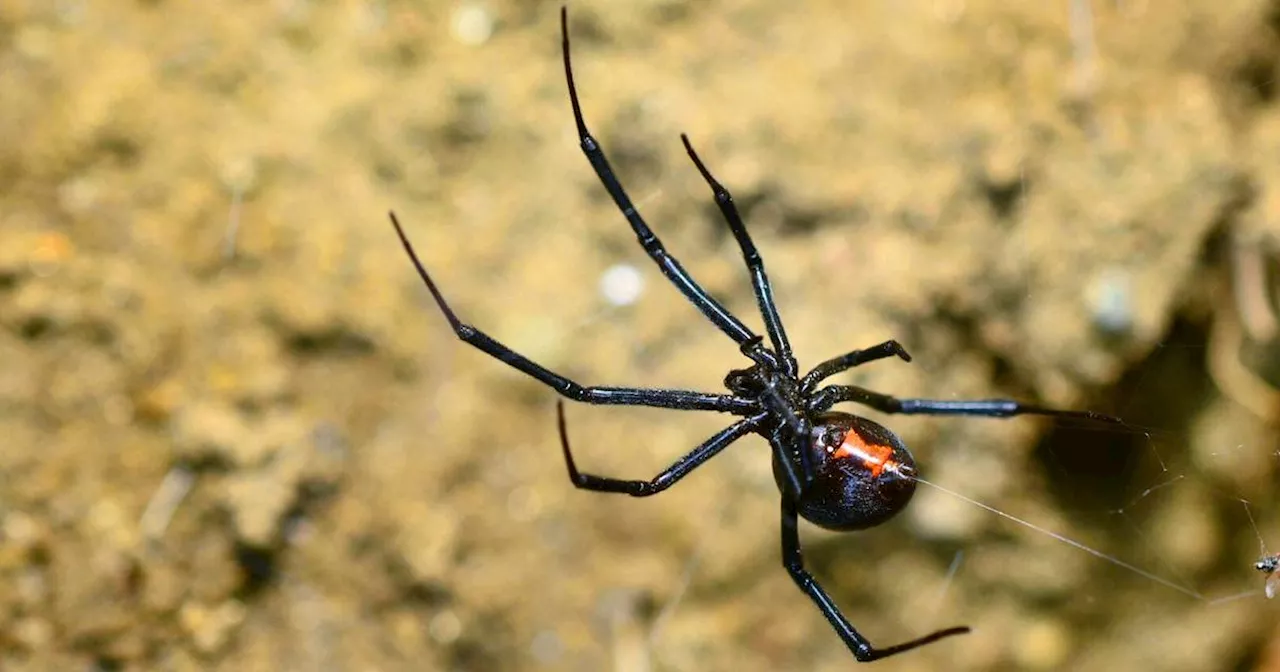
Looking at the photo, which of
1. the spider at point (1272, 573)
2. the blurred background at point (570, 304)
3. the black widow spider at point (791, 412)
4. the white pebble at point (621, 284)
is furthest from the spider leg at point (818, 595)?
the white pebble at point (621, 284)

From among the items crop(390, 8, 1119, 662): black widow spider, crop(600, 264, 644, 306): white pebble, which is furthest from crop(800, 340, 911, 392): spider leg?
crop(600, 264, 644, 306): white pebble

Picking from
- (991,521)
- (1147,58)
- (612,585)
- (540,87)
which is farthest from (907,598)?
(540,87)

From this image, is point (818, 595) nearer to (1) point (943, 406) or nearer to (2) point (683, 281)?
(1) point (943, 406)

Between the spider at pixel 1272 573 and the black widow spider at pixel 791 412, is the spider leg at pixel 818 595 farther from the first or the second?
the spider at pixel 1272 573

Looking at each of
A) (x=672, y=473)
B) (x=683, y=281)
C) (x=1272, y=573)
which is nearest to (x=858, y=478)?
(x=672, y=473)

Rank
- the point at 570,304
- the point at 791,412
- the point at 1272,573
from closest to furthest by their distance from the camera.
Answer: the point at 1272,573 < the point at 791,412 < the point at 570,304

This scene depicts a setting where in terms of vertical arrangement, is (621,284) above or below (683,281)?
below

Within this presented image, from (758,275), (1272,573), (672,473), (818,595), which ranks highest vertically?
(758,275)

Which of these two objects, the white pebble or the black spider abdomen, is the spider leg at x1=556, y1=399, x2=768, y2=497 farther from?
the white pebble
